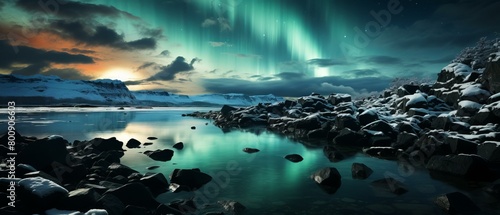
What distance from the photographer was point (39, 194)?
9.45 metres

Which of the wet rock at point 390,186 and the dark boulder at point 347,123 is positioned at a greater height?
the dark boulder at point 347,123

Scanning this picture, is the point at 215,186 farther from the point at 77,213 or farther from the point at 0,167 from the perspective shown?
the point at 0,167

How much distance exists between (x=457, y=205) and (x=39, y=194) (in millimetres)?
15613

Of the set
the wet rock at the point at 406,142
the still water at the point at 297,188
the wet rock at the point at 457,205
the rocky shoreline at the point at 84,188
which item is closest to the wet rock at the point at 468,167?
the still water at the point at 297,188

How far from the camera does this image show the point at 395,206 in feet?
41.0

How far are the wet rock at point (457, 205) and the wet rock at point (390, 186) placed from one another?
2.09m

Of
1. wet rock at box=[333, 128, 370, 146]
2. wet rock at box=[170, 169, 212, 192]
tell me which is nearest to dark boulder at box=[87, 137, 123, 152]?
wet rock at box=[170, 169, 212, 192]

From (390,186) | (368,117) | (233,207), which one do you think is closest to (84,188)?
(233,207)

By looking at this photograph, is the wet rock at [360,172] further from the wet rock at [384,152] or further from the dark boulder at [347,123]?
the dark boulder at [347,123]

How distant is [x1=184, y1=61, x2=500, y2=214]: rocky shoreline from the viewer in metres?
17.0

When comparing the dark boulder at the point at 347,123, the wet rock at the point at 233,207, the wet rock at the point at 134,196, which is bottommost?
the wet rock at the point at 233,207

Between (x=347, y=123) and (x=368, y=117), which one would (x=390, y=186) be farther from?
(x=368, y=117)

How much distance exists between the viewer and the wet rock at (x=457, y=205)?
11.7 m

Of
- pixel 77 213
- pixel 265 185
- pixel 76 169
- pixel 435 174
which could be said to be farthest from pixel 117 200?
pixel 435 174
